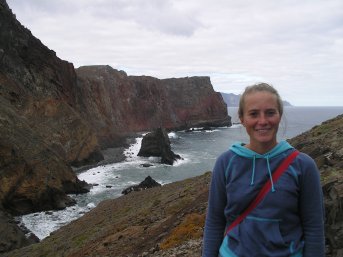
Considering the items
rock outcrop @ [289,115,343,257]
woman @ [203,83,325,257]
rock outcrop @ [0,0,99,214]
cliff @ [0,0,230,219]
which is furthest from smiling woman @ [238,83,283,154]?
rock outcrop @ [0,0,99,214]

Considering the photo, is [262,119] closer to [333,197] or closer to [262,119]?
[262,119]

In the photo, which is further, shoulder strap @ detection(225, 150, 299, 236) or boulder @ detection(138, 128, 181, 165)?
boulder @ detection(138, 128, 181, 165)

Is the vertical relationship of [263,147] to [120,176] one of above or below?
above

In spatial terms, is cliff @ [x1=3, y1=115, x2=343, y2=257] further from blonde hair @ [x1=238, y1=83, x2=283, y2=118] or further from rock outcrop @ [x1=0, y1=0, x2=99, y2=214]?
rock outcrop @ [x1=0, y1=0, x2=99, y2=214]

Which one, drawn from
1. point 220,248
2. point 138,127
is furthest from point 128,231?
point 138,127

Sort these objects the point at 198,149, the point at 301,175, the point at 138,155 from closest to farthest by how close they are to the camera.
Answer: the point at 301,175 < the point at 138,155 < the point at 198,149

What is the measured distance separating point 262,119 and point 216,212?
98 cm

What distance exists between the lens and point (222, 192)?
371 centimetres

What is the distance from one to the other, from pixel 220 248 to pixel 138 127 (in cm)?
10934

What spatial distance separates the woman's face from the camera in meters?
3.53

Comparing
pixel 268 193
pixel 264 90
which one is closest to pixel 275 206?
pixel 268 193

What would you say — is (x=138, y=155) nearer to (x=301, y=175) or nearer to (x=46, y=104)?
(x=46, y=104)

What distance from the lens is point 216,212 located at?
3.76 metres

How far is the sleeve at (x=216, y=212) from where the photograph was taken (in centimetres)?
369
